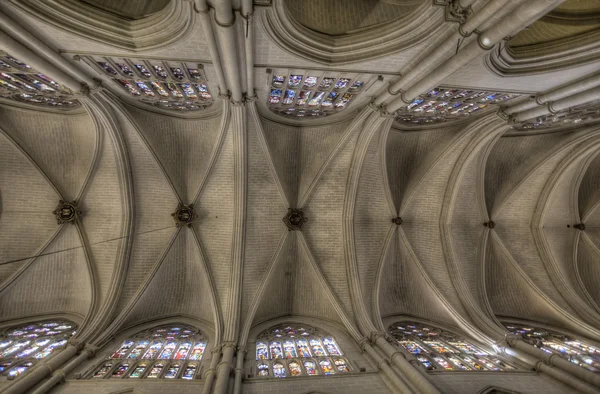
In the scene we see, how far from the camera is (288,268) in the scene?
14727 mm

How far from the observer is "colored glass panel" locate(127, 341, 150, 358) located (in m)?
10.4

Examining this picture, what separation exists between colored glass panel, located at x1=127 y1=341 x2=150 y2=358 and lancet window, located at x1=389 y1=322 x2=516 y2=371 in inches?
371

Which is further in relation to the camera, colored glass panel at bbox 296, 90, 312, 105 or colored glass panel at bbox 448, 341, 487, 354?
colored glass panel at bbox 448, 341, 487, 354

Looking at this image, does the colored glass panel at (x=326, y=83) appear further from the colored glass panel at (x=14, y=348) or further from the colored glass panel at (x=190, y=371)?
the colored glass panel at (x=14, y=348)

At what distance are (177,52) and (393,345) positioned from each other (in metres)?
11.2

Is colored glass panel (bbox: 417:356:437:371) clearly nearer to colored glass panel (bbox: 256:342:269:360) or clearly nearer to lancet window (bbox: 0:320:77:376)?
colored glass panel (bbox: 256:342:269:360)

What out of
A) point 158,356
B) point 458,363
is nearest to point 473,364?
point 458,363

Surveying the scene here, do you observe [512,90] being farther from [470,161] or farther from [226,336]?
[226,336]

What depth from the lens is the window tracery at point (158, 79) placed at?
8391 millimetres

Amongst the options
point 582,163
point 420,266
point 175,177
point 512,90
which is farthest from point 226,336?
point 582,163

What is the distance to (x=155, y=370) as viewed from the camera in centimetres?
930

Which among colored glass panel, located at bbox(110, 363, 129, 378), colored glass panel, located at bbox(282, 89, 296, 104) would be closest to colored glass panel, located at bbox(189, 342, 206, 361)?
colored glass panel, located at bbox(110, 363, 129, 378)

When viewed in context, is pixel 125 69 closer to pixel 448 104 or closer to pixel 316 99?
pixel 316 99

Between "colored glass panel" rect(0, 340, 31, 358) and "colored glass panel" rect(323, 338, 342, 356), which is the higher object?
"colored glass panel" rect(0, 340, 31, 358)
